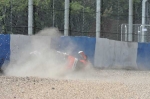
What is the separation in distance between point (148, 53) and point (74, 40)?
4884 mm

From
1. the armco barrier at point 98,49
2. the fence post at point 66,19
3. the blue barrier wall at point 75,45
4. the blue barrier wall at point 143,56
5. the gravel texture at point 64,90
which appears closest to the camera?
the gravel texture at point 64,90

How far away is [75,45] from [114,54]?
8.35 ft

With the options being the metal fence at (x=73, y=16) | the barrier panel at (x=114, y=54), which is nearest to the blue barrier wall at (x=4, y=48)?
the metal fence at (x=73, y=16)

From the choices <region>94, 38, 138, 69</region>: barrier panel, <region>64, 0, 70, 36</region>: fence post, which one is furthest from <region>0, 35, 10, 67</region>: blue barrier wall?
<region>64, 0, 70, 36</region>: fence post

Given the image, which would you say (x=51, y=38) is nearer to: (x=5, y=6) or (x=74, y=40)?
(x=74, y=40)

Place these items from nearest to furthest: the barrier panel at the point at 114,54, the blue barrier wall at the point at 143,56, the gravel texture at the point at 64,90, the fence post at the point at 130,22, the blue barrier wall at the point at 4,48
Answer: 1. the gravel texture at the point at 64,90
2. the blue barrier wall at the point at 4,48
3. the barrier panel at the point at 114,54
4. the blue barrier wall at the point at 143,56
5. the fence post at the point at 130,22

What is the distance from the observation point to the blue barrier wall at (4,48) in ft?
55.2

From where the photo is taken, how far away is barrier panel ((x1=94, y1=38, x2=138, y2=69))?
1980 centimetres

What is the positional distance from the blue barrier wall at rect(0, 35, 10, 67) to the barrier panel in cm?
469

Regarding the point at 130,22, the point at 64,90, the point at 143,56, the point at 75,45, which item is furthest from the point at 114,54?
the point at 64,90

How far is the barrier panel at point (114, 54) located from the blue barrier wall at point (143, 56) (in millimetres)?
260

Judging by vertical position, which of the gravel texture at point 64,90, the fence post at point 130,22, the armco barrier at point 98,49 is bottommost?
the gravel texture at point 64,90

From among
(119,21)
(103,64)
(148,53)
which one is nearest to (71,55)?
(103,64)

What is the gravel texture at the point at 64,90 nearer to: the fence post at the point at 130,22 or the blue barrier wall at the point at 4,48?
the blue barrier wall at the point at 4,48
